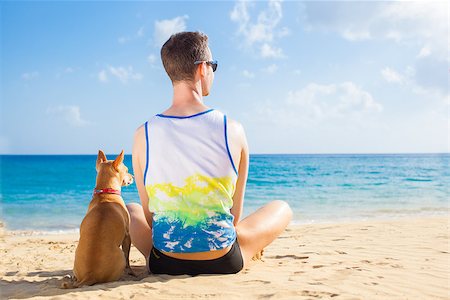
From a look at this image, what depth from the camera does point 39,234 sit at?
1006 centimetres

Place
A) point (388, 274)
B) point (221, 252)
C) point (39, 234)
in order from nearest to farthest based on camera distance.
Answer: point (221, 252) < point (388, 274) < point (39, 234)

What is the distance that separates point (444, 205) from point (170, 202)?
13.8 metres

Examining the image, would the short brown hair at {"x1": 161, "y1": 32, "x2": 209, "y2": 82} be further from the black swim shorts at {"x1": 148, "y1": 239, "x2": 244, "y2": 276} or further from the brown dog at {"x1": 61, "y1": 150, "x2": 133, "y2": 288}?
the black swim shorts at {"x1": 148, "y1": 239, "x2": 244, "y2": 276}

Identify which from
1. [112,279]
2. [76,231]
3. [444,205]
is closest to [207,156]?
[112,279]

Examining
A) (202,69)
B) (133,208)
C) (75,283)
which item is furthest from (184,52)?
(75,283)

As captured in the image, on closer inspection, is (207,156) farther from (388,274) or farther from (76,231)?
(76,231)

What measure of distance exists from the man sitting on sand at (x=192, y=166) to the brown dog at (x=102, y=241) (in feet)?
1.18

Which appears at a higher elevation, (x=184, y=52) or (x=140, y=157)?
(x=184, y=52)

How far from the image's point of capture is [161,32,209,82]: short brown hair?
125 inches

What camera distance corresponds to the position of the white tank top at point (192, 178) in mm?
3123

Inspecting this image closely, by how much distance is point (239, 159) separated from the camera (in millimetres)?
3295

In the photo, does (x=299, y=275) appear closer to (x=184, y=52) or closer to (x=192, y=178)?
(x=192, y=178)

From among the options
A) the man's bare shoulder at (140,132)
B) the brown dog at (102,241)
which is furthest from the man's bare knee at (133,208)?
the man's bare shoulder at (140,132)

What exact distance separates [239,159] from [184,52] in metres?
0.89
